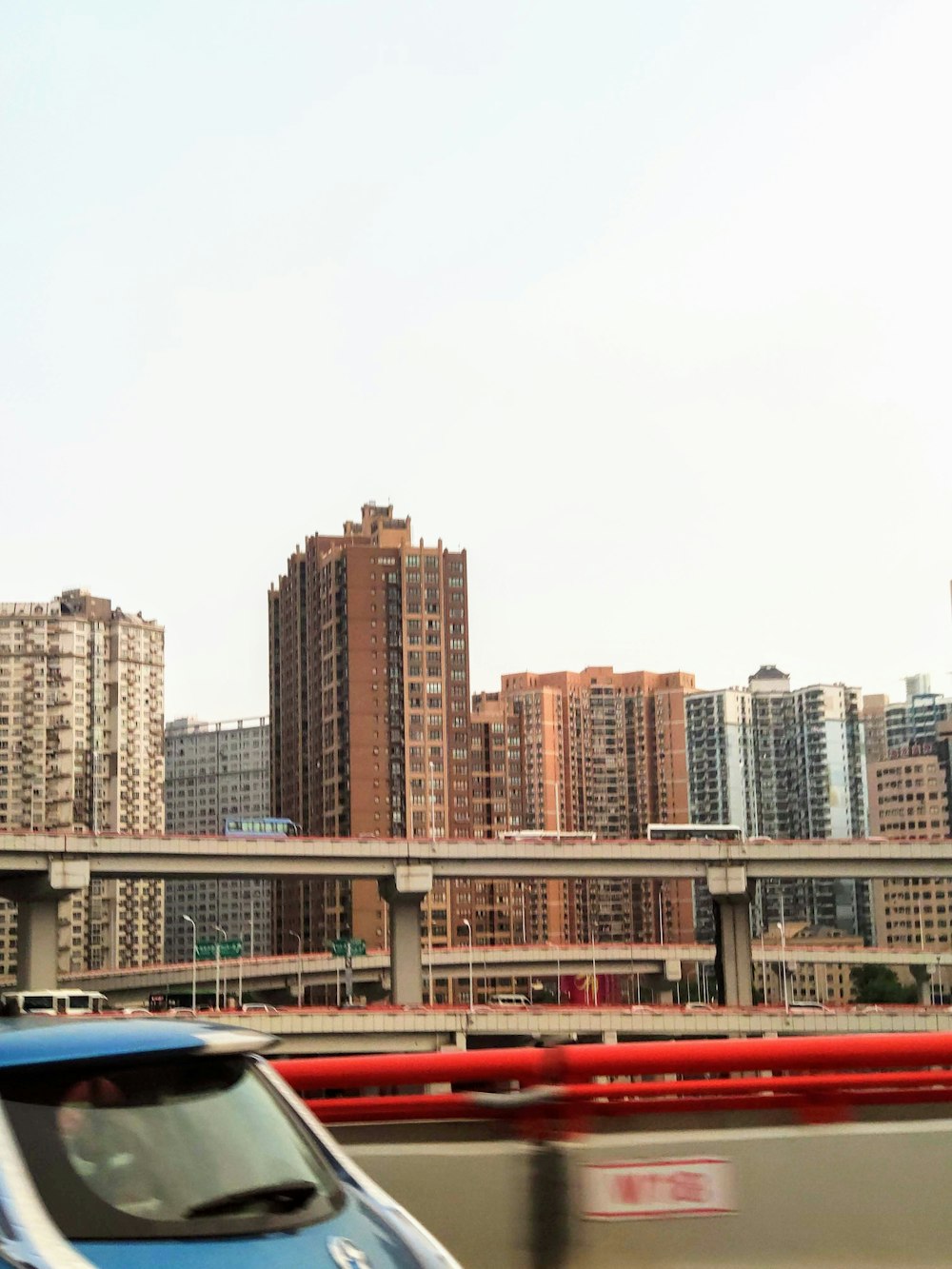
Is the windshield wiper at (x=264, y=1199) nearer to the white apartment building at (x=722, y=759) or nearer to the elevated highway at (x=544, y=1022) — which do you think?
the elevated highway at (x=544, y=1022)

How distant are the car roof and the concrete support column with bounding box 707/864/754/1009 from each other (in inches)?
2360

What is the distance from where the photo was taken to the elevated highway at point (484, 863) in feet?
194

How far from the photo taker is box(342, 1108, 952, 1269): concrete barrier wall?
19.0 feet

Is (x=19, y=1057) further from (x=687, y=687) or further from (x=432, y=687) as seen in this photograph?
(x=687, y=687)

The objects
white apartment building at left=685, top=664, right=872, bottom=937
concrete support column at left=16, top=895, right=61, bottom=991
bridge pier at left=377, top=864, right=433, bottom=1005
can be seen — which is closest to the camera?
concrete support column at left=16, top=895, right=61, bottom=991

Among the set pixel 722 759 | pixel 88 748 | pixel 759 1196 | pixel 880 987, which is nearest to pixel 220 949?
pixel 880 987

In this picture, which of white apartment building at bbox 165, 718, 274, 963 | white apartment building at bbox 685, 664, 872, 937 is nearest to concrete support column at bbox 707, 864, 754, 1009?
white apartment building at bbox 685, 664, 872, 937

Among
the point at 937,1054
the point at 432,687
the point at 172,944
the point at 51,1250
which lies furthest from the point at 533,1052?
the point at 172,944

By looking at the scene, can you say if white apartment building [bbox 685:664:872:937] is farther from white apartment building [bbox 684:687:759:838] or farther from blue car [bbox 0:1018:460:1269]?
blue car [bbox 0:1018:460:1269]

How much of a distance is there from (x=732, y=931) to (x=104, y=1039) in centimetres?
6228

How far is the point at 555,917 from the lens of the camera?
11900cm

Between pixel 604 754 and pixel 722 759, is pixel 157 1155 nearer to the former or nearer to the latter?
pixel 722 759

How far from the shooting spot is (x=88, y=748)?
12662 cm

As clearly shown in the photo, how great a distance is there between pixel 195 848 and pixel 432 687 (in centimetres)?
5536
